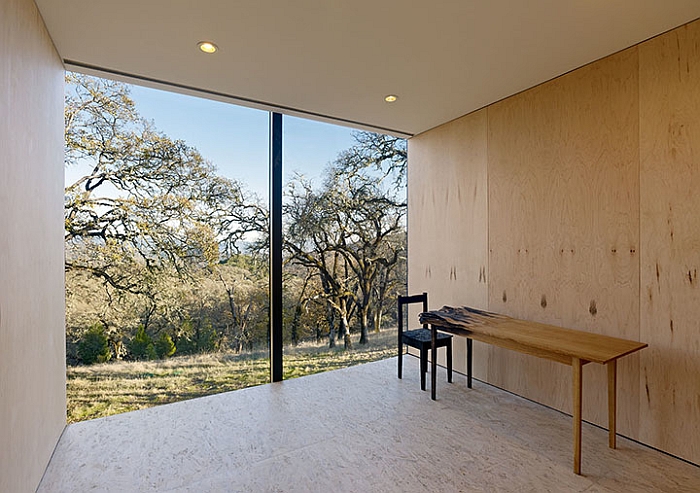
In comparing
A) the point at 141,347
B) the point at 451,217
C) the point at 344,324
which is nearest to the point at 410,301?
the point at 451,217

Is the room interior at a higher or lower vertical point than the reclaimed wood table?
higher

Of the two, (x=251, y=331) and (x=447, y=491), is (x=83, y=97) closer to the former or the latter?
(x=251, y=331)

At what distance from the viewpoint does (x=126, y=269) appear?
3.17 m

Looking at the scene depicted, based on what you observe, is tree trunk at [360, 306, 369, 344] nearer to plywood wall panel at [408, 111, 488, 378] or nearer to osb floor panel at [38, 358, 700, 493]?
plywood wall panel at [408, 111, 488, 378]

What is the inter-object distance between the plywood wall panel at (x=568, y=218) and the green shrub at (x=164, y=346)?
114 inches

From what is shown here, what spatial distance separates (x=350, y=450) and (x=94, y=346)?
2.31 meters

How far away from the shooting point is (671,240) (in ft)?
7.01

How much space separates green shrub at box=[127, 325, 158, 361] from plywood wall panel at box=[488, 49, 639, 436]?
3051 mm

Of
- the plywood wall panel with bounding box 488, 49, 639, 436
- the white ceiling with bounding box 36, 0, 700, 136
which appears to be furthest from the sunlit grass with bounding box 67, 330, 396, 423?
the white ceiling with bounding box 36, 0, 700, 136

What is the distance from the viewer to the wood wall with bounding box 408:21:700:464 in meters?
2.09

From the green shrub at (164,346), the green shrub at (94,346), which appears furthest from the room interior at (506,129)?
the green shrub at (164,346)

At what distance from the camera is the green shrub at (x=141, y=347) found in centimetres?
315

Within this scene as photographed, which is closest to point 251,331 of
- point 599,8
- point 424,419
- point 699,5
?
point 424,419

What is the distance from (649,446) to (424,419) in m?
1.37
